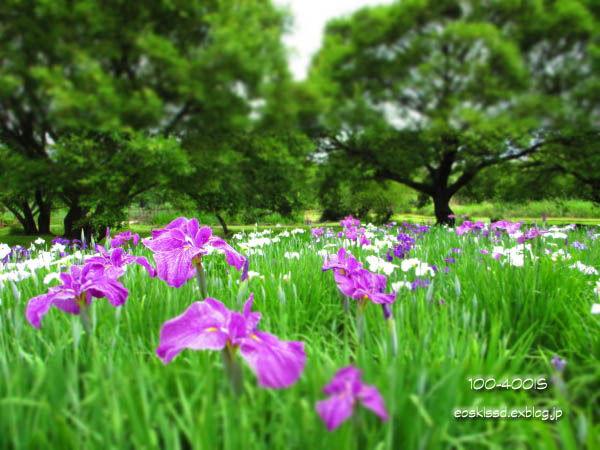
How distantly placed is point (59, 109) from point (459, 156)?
16304 mm

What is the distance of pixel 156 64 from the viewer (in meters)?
13.1

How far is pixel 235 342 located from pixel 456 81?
18359mm

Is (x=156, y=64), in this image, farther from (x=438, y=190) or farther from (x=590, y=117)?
(x=590, y=117)

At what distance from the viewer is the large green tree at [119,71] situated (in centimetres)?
1123

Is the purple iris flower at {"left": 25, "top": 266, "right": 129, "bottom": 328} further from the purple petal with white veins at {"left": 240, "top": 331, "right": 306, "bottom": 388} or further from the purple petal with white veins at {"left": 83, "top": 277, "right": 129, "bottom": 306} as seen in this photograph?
the purple petal with white veins at {"left": 240, "top": 331, "right": 306, "bottom": 388}

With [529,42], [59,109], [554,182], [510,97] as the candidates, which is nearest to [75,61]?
[59,109]

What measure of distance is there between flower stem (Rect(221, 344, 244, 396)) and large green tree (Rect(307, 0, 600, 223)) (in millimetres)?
15027

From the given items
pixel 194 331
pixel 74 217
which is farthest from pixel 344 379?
pixel 74 217

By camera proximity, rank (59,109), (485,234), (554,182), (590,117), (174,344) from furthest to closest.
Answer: (554,182)
(590,117)
(59,109)
(485,234)
(174,344)

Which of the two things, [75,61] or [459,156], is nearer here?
[75,61]

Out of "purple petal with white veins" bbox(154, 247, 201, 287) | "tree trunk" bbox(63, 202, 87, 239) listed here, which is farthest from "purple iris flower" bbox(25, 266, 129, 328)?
"tree trunk" bbox(63, 202, 87, 239)

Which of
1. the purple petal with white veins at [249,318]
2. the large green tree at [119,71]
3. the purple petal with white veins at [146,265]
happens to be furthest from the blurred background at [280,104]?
the purple petal with white veins at [249,318]

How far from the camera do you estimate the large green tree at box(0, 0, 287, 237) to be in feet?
36.8

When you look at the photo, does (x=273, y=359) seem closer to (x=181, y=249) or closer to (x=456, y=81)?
(x=181, y=249)
